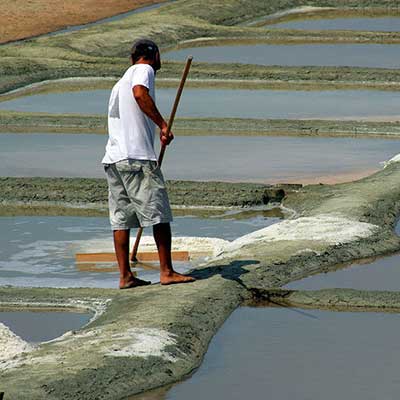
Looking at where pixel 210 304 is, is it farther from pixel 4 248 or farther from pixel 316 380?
pixel 4 248

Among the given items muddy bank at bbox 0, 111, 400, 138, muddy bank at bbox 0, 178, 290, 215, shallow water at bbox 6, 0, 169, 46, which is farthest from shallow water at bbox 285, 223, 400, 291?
shallow water at bbox 6, 0, 169, 46

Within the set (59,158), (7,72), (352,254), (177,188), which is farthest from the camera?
(7,72)

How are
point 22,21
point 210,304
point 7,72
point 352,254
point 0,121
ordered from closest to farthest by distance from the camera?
point 210,304 → point 352,254 → point 0,121 → point 7,72 → point 22,21

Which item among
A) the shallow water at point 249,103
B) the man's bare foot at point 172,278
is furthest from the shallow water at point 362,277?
the shallow water at point 249,103

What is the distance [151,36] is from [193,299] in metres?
17.4

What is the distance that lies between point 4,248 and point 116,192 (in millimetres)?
1870

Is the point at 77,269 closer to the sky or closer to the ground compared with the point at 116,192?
closer to the ground

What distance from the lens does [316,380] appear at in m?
6.72

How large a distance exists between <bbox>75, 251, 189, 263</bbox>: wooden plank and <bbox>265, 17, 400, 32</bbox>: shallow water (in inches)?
701

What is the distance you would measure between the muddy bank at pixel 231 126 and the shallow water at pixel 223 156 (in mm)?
283

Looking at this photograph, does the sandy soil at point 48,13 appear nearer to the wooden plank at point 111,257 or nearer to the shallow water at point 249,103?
the shallow water at point 249,103

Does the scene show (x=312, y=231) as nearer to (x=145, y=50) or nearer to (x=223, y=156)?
(x=145, y=50)

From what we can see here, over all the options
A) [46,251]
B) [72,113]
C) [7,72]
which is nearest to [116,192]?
[46,251]

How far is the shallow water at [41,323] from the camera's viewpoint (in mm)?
7770
